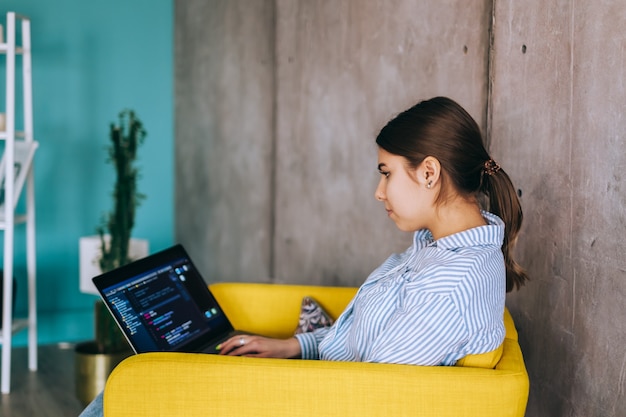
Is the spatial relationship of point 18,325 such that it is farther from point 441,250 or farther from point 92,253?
point 441,250

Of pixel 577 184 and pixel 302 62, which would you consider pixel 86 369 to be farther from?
pixel 577 184

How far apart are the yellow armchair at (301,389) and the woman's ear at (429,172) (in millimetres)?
421

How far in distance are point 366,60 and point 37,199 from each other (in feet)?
7.77

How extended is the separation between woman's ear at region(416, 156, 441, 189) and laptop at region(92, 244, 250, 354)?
757mm

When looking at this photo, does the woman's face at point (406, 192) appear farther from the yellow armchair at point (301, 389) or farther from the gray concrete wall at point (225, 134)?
the gray concrete wall at point (225, 134)

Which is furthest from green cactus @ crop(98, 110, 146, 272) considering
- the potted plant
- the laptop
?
the laptop

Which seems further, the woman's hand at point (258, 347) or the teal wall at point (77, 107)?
the teal wall at point (77, 107)

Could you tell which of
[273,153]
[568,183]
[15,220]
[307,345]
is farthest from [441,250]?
[15,220]

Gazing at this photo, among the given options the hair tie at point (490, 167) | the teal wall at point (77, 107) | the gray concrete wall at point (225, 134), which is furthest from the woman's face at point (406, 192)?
the teal wall at point (77, 107)

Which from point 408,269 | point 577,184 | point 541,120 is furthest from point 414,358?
point 541,120

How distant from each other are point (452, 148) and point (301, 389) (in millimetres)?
631

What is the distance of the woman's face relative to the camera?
70.1 inches

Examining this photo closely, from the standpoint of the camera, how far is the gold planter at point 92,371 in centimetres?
313

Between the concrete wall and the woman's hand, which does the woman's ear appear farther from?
the woman's hand
